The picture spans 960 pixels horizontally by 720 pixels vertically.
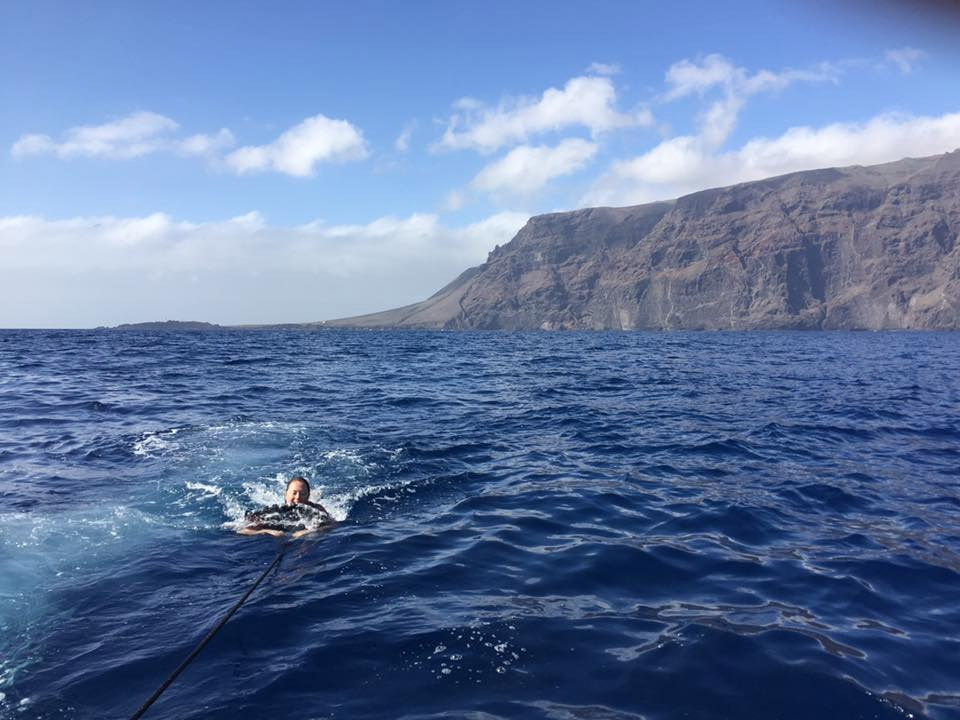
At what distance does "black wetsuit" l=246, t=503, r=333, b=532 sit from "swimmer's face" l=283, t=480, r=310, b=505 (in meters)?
0.13

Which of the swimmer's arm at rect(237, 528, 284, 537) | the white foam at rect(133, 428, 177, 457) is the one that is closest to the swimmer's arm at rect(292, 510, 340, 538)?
the swimmer's arm at rect(237, 528, 284, 537)

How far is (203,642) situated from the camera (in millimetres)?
5926

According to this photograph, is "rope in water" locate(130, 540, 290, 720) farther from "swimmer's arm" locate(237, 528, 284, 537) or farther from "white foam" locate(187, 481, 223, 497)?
"white foam" locate(187, 481, 223, 497)

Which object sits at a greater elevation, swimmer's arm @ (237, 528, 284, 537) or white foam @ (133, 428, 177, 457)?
white foam @ (133, 428, 177, 457)

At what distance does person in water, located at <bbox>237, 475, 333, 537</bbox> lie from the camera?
10.2 metres

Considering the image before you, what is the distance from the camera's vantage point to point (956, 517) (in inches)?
411

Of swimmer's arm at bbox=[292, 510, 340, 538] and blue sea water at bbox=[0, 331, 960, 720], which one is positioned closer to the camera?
blue sea water at bbox=[0, 331, 960, 720]

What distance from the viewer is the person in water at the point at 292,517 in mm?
10211

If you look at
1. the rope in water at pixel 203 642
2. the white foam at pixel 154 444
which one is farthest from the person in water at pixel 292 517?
the white foam at pixel 154 444

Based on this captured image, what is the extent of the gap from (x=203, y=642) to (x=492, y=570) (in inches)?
152

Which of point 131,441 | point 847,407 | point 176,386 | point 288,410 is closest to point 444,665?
point 131,441

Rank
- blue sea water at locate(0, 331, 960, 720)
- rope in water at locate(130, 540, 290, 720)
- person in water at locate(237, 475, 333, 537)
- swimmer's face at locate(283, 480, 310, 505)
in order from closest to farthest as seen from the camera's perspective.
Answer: rope in water at locate(130, 540, 290, 720)
blue sea water at locate(0, 331, 960, 720)
person in water at locate(237, 475, 333, 537)
swimmer's face at locate(283, 480, 310, 505)

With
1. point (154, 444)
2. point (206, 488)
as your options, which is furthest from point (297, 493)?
point (154, 444)

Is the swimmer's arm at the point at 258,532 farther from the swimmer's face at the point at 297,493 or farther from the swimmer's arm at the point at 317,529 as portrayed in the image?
the swimmer's face at the point at 297,493
